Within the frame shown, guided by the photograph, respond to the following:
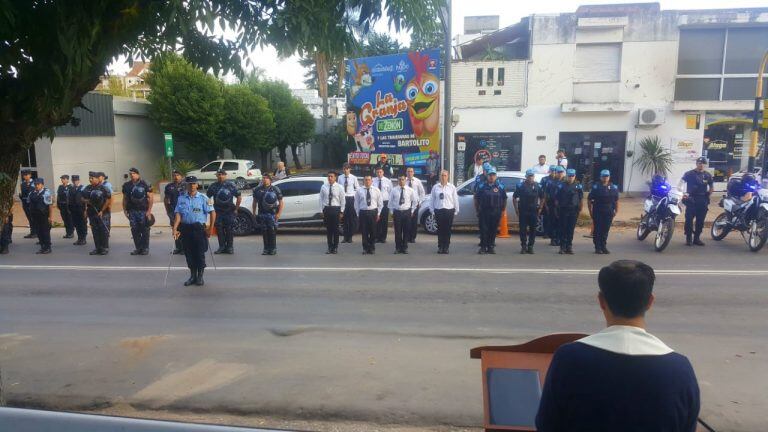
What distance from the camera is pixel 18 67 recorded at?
3.46 m

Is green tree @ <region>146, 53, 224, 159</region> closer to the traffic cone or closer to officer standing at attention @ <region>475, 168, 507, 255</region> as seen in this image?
the traffic cone

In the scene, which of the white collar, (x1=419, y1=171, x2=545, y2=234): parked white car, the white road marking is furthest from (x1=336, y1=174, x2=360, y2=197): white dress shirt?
the white collar

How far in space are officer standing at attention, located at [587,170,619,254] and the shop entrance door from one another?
30.3 feet

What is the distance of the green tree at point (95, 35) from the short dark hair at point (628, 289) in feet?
9.24

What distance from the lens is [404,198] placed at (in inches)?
451

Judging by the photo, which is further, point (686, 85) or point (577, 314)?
point (686, 85)

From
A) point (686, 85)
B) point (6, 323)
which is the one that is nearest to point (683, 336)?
point (6, 323)

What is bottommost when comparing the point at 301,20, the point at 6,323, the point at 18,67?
the point at 6,323

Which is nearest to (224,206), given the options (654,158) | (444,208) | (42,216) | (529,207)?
(42,216)

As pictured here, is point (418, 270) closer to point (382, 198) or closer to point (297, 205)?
point (382, 198)

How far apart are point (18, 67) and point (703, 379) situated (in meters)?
5.70

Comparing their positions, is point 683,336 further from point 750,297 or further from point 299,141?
point 299,141

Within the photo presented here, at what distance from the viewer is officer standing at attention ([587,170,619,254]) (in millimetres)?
10836

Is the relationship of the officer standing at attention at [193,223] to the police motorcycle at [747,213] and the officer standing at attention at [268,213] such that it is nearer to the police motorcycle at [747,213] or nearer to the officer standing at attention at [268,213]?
the officer standing at attention at [268,213]
